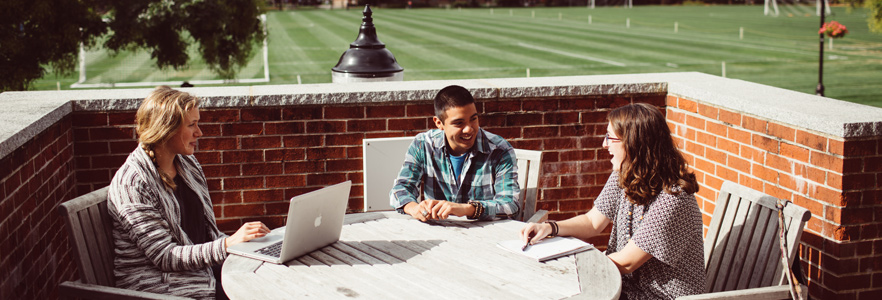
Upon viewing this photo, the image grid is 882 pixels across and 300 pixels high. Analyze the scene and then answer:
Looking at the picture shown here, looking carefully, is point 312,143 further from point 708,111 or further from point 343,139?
point 708,111

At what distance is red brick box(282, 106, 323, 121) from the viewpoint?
4609 mm

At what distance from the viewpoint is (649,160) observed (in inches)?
117

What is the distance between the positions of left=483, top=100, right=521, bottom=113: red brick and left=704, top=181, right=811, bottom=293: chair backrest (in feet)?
5.45

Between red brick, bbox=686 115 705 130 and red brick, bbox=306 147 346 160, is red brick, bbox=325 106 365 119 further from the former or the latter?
red brick, bbox=686 115 705 130

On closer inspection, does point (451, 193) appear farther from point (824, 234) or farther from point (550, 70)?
point (550, 70)

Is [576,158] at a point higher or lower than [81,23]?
lower

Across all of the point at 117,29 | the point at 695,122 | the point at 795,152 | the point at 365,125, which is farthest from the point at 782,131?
the point at 117,29

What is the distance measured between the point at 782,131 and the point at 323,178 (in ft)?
8.35

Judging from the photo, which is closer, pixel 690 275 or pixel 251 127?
pixel 690 275

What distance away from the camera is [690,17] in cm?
5053

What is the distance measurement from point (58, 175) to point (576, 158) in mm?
2981

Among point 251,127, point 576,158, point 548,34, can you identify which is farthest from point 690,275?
point 548,34

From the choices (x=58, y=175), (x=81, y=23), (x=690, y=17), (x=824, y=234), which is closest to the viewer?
(x=824, y=234)

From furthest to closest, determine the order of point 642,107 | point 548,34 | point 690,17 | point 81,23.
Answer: point 690,17, point 548,34, point 81,23, point 642,107
